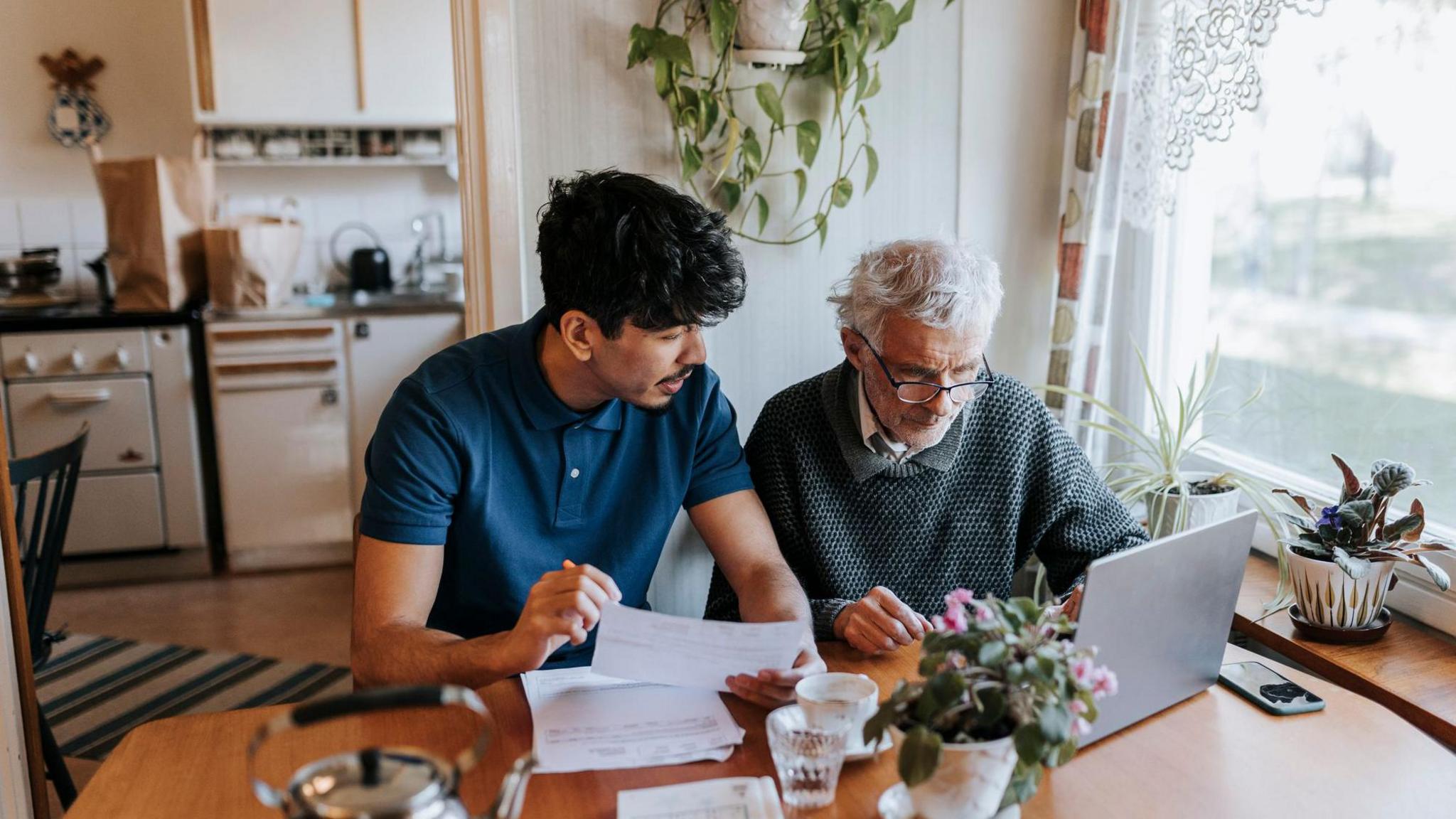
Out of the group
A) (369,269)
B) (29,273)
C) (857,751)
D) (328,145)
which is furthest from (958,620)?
(29,273)

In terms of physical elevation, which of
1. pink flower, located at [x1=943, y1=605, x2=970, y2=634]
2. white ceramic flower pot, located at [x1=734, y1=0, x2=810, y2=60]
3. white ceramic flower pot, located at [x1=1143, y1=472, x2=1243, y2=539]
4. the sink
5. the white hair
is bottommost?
white ceramic flower pot, located at [x1=1143, y1=472, x2=1243, y2=539]

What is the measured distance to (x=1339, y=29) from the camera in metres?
1.78

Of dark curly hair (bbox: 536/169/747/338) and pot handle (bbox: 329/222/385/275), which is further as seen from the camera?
pot handle (bbox: 329/222/385/275)

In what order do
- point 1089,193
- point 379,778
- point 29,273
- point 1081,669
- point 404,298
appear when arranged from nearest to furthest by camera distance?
point 379,778, point 1081,669, point 1089,193, point 29,273, point 404,298

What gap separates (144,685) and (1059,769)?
2711 millimetres

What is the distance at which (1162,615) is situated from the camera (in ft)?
3.83

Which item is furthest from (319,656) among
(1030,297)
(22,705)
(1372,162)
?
(1372,162)

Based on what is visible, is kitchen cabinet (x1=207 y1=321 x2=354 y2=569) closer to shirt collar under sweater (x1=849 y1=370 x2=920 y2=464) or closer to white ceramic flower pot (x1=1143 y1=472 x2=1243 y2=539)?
shirt collar under sweater (x1=849 y1=370 x2=920 y2=464)

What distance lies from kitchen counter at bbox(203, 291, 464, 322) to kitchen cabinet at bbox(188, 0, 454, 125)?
609 mm

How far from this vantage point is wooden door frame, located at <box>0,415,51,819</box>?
5.75 feet

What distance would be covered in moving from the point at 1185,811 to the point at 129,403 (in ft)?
11.3

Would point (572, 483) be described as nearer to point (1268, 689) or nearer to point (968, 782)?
point (968, 782)

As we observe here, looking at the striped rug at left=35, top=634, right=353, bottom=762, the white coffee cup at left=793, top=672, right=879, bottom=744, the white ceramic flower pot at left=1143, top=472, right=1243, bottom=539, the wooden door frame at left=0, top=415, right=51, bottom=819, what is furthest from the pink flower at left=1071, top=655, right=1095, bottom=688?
the striped rug at left=35, top=634, right=353, bottom=762

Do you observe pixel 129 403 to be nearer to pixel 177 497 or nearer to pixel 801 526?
pixel 177 497
